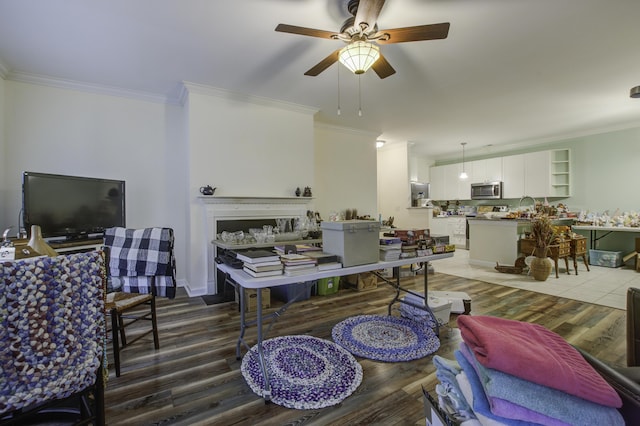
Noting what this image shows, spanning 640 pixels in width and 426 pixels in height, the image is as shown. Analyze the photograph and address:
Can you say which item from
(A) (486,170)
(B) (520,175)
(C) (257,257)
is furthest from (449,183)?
(C) (257,257)

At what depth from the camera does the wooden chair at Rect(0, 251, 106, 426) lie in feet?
3.19

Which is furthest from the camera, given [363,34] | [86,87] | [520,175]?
[520,175]

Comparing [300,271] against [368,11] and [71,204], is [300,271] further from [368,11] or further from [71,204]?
[71,204]

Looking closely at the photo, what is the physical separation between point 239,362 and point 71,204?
266cm

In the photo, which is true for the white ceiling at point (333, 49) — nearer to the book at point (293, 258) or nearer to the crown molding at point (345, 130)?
the crown molding at point (345, 130)

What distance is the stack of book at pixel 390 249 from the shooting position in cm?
215

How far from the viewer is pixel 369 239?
203 centimetres

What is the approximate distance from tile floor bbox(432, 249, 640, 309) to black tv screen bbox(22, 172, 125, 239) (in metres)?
5.06

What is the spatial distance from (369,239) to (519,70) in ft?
9.69

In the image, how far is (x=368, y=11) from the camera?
184 cm

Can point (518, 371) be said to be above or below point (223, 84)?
below

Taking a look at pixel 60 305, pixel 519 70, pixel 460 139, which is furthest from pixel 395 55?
pixel 460 139

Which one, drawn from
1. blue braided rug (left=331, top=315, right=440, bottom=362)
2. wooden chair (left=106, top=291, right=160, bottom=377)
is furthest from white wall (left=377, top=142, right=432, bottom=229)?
wooden chair (left=106, top=291, right=160, bottom=377)

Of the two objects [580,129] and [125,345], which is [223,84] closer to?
[125,345]
